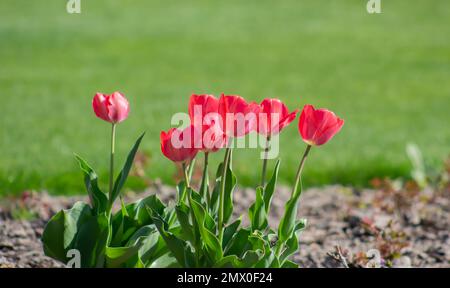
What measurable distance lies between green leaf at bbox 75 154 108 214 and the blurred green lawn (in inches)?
97.4

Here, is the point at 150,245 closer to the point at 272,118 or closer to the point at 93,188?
the point at 93,188

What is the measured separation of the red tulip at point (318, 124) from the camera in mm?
2275

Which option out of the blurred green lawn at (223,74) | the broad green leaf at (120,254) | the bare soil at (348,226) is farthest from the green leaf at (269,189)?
the blurred green lawn at (223,74)

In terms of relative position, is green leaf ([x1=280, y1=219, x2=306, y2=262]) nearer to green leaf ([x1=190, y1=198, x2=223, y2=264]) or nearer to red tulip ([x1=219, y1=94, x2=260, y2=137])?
green leaf ([x1=190, y1=198, x2=223, y2=264])

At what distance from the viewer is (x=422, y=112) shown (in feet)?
27.1

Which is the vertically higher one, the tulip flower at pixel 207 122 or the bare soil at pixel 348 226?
the tulip flower at pixel 207 122

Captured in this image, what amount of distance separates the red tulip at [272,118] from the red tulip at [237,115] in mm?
23

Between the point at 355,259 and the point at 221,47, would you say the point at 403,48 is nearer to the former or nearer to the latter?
the point at 221,47

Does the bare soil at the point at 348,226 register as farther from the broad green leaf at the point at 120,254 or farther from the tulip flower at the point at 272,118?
the tulip flower at the point at 272,118

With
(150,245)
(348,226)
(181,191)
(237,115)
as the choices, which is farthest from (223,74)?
(237,115)

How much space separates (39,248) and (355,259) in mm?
1449

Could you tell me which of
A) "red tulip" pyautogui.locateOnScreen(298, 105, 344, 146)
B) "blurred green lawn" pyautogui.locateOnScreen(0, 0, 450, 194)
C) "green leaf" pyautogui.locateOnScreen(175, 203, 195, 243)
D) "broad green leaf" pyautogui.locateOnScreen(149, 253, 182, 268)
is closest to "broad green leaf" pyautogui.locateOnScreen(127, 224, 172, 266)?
"broad green leaf" pyautogui.locateOnScreen(149, 253, 182, 268)

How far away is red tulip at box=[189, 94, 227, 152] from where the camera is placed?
2182 mm

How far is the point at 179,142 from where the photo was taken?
2.21 meters
